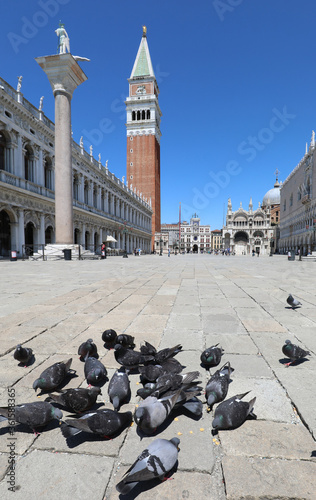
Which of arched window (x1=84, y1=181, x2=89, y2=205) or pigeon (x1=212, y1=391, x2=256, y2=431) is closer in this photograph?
pigeon (x1=212, y1=391, x2=256, y2=431)

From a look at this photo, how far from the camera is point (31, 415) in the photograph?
173 cm

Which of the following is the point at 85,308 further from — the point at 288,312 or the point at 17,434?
the point at 288,312

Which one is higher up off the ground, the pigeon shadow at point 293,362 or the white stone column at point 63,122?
the white stone column at point 63,122

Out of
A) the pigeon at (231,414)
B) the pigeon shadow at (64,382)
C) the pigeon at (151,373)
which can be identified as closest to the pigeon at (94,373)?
the pigeon shadow at (64,382)

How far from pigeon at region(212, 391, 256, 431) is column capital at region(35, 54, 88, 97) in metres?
24.0

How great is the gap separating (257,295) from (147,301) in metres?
2.59

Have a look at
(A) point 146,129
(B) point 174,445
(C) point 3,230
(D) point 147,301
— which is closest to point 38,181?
(C) point 3,230

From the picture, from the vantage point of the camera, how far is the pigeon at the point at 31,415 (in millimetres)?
1710

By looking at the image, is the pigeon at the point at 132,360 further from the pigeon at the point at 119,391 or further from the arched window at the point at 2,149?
the arched window at the point at 2,149

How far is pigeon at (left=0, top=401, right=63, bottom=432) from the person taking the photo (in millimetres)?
1710

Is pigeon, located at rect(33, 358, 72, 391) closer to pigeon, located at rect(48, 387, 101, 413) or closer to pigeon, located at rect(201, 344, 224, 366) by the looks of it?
pigeon, located at rect(48, 387, 101, 413)

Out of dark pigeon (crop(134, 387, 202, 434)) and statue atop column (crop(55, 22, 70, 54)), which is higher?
statue atop column (crop(55, 22, 70, 54))

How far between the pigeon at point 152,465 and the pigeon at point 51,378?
40.9 inches

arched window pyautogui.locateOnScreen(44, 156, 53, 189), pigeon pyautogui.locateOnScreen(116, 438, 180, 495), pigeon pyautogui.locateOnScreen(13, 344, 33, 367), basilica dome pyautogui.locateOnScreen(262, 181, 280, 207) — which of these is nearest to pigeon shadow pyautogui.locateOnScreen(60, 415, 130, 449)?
pigeon pyautogui.locateOnScreen(116, 438, 180, 495)
